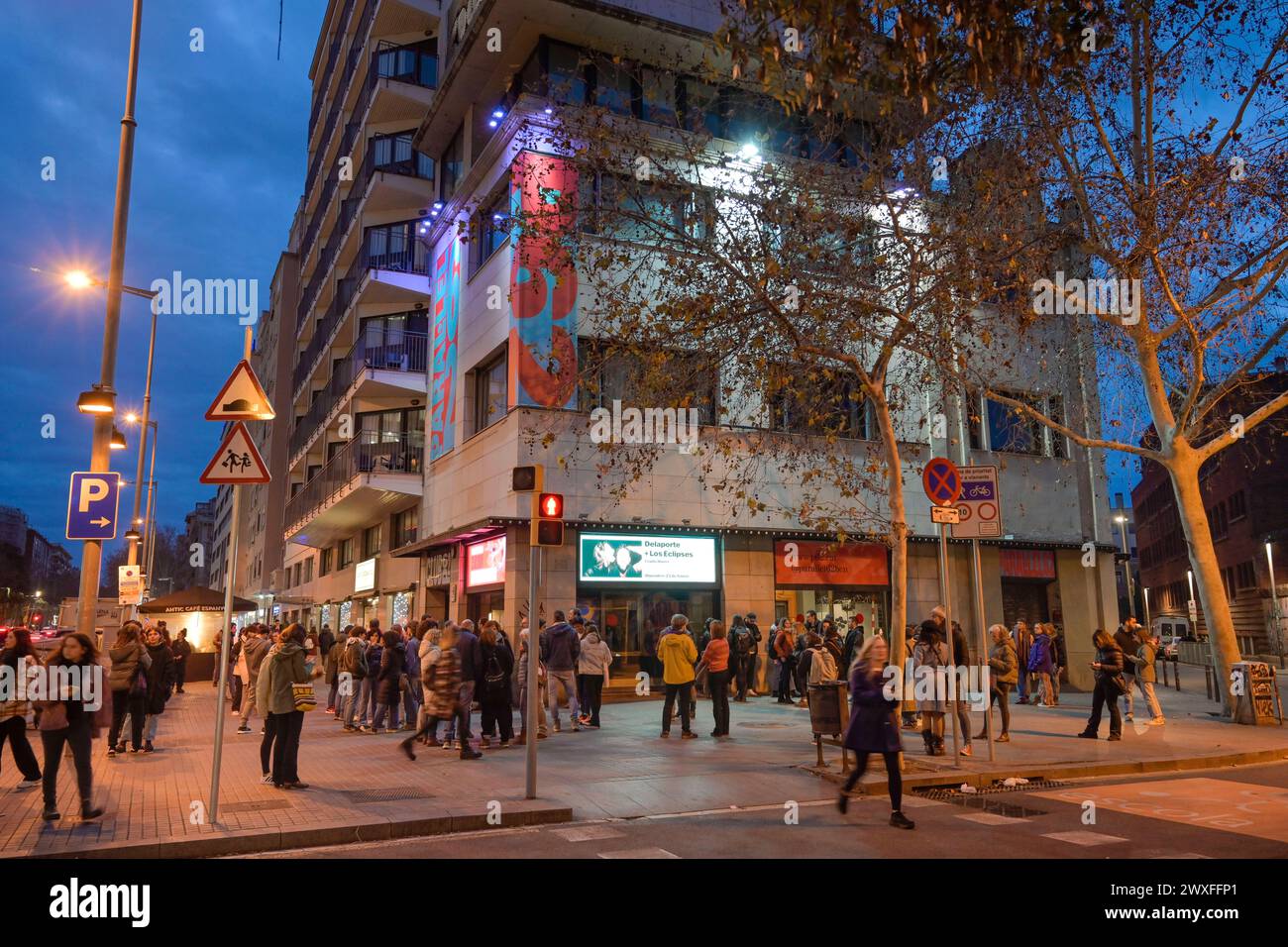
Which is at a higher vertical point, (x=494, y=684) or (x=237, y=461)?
(x=237, y=461)

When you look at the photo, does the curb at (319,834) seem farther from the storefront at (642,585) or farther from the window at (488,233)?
the window at (488,233)

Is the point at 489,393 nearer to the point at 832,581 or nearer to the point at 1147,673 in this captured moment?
the point at 832,581

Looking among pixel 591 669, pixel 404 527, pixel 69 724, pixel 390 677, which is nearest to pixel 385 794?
pixel 69 724

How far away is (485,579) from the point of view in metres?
20.7

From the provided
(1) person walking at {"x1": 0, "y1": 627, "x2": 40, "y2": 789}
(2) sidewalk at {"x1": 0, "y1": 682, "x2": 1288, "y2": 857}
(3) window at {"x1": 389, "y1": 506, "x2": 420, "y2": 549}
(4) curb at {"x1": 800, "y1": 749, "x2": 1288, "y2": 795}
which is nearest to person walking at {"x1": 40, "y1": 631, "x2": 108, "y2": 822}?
(2) sidewalk at {"x1": 0, "y1": 682, "x2": 1288, "y2": 857}

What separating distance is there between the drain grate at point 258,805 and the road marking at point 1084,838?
711 centimetres

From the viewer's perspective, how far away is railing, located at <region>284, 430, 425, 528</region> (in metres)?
26.6

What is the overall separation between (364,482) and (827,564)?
13014mm

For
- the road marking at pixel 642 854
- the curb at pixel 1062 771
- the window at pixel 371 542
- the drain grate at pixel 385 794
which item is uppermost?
the window at pixel 371 542

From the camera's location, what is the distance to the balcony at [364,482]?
2578cm

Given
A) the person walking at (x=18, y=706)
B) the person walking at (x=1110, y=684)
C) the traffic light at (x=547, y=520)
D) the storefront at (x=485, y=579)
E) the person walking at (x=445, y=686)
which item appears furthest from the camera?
the storefront at (x=485, y=579)

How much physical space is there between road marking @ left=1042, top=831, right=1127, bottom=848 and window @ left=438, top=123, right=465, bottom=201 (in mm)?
22479

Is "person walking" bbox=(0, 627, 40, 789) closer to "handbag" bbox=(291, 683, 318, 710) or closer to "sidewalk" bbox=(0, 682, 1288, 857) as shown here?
"sidewalk" bbox=(0, 682, 1288, 857)

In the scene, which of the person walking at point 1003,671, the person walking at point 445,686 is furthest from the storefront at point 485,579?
the person walking at point 1003,671
